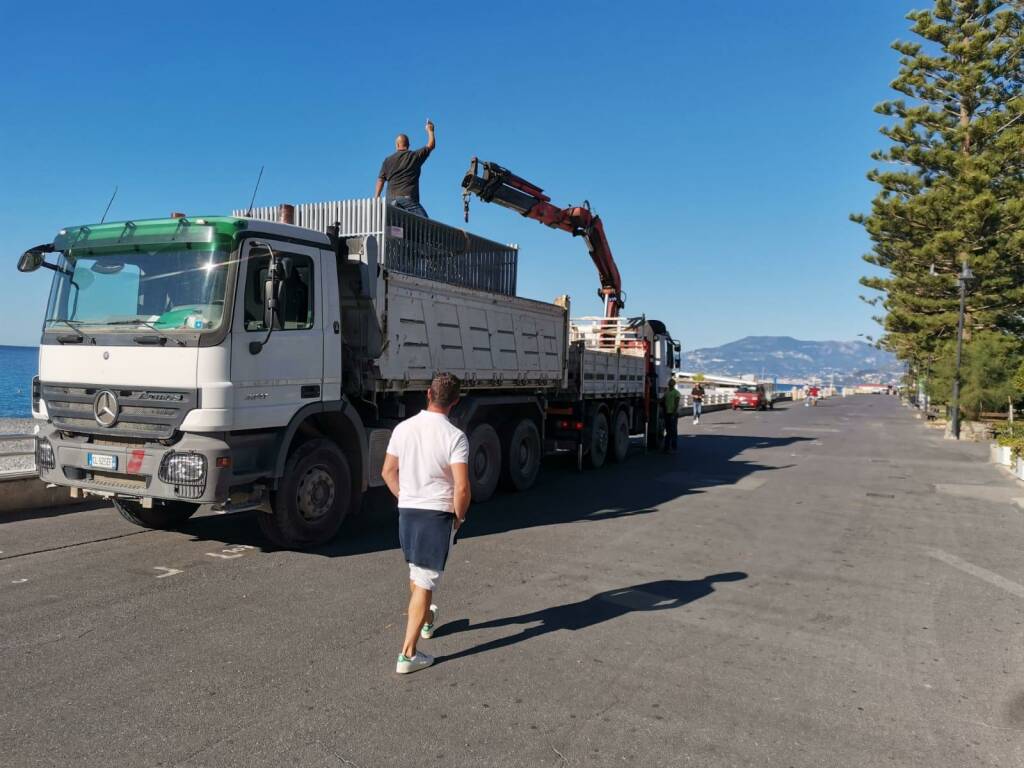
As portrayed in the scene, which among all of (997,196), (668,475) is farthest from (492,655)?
(997,196)

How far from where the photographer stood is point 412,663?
4.35 metres

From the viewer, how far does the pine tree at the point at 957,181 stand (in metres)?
31.6

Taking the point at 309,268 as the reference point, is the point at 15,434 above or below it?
below

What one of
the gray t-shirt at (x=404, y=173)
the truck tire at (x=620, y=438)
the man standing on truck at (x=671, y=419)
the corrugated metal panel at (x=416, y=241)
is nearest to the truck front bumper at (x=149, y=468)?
the corrugated metal panel at (x=416, y=241)

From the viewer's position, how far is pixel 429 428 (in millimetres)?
4391

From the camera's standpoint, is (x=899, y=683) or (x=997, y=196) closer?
(x=899, y=683)

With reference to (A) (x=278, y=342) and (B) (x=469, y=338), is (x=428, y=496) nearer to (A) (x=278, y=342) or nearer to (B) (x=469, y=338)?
(A) (x=278, y=342)

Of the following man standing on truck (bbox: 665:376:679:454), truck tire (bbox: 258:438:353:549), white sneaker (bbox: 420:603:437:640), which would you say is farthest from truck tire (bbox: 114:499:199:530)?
man standing on truck (bbox: 665:376:679:454)

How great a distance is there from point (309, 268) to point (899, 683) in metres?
5.84

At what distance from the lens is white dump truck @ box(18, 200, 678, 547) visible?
631cm

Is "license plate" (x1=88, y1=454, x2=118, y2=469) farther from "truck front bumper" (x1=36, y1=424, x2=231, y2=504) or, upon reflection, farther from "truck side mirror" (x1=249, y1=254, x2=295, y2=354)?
"truck side mirror" (x1=249, y1=254, x2=295, y2=354)

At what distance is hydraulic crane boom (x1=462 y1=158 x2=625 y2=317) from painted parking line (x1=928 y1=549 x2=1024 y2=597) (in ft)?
29.9

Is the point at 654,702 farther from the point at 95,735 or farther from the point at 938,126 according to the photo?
the point at 938,126

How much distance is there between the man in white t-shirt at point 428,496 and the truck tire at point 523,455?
6.52 metres
